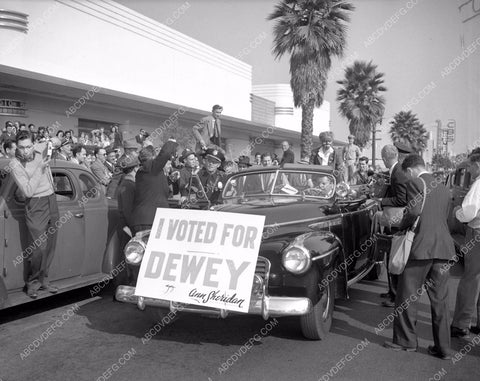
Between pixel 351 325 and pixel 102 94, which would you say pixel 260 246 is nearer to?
pixel 351 325

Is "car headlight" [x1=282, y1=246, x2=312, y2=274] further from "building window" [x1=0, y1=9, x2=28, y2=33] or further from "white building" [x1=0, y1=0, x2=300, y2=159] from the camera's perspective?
"building window" [x1=0, y1=9, x2=28, y2=33]

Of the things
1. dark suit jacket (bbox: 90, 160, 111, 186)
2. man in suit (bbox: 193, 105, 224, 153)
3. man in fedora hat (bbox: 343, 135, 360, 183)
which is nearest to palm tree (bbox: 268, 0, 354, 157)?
man in fedora hat (bbox: 343, 135, 360, 183)

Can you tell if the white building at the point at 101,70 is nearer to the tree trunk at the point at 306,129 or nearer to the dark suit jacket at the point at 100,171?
the tree trunk at the point at 306,129

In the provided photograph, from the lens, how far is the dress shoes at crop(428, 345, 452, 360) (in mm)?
4496

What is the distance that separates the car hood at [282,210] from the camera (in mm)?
5266

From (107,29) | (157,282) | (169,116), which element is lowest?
(157,282)

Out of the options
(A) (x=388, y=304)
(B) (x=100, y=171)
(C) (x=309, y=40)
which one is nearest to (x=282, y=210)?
(A) (x=388, y=304)

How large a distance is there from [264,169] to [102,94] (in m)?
12.5

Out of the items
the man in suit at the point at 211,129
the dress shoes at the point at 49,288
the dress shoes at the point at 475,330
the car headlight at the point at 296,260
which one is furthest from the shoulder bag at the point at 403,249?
the man in suit at the point at 211,129

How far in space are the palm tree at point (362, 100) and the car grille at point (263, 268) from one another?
113 ft

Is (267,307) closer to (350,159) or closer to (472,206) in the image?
(472,206)

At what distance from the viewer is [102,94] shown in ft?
57.7

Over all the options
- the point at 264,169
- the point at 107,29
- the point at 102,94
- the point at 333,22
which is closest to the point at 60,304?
the point at 264,169

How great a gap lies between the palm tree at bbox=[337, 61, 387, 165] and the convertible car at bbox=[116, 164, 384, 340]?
32.3 m
